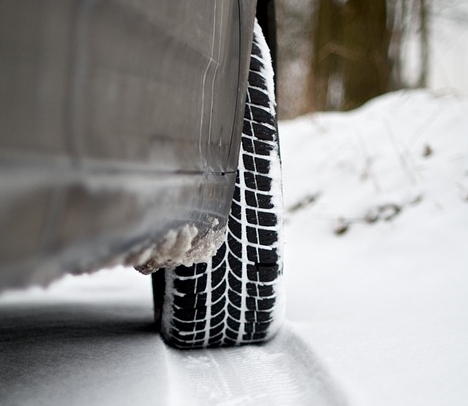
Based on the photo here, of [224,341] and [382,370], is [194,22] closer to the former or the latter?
[382,370]

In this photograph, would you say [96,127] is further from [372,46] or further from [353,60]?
[372,46]

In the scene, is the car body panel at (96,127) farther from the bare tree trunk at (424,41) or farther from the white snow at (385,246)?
the bare tree trunk at (424,41)

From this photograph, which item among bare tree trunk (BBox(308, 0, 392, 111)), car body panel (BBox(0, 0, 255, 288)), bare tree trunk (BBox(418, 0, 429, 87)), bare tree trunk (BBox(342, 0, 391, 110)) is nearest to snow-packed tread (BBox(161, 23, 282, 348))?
car body panel (BBox(0, 0, 255, 288))

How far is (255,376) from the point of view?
3.74ft

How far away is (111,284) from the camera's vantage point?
2135 millimetres

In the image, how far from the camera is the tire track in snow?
1.01m

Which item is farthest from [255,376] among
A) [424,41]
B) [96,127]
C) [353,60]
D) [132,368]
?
[353,60]

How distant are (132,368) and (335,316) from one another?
52 centimetres

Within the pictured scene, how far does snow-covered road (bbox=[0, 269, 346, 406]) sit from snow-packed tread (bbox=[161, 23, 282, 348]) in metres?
0.07

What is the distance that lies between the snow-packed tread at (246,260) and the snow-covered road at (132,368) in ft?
0.22

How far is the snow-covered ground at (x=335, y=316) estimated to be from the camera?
3.27 feet

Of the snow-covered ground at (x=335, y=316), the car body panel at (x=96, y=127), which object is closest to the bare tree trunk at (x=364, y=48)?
the snow-covered ground at (x=335, y=316)

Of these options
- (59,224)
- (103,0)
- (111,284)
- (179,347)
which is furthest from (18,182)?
(111,284)

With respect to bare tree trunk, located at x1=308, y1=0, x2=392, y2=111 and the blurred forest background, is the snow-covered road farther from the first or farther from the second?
bare tree trunk, located at x1=308, y1=0, x2=392, y2=111
